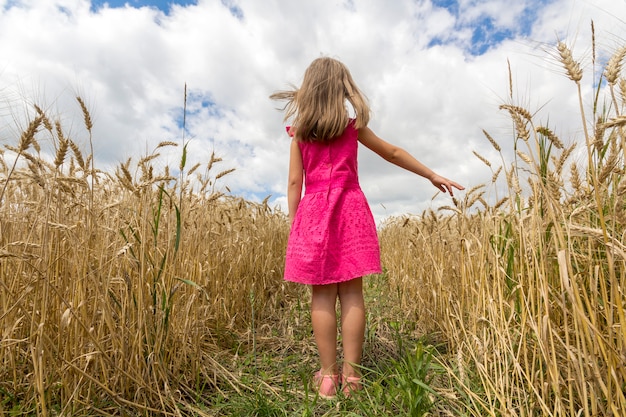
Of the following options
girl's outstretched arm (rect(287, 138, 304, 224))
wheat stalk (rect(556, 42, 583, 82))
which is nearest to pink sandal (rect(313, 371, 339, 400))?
girl's outstretched arm (rect(287, 138, 304, 224))

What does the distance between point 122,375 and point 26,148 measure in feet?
3.15

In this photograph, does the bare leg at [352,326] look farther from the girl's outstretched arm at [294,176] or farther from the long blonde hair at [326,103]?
the long blonde hair at [326,103]

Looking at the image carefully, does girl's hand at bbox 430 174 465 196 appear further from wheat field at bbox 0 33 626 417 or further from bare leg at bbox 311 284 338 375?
bare leg at bbox 311 284 338 375

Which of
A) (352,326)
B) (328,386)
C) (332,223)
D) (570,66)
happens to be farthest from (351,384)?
(570,66)

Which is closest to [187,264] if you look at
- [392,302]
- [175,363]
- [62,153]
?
[175,363]

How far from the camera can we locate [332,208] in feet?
6.79

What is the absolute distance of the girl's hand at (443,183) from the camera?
7.23 ft

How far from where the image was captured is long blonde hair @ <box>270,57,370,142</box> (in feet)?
6.98

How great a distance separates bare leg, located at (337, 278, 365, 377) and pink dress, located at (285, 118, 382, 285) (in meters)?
0.13

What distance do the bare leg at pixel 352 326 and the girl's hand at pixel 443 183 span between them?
712 mm

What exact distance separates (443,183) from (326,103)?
2.53ft

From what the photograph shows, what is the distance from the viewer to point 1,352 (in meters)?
1.72

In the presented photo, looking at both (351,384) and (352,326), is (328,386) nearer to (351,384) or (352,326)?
(351,384)

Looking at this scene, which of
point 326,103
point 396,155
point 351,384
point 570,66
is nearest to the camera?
point 570,66
